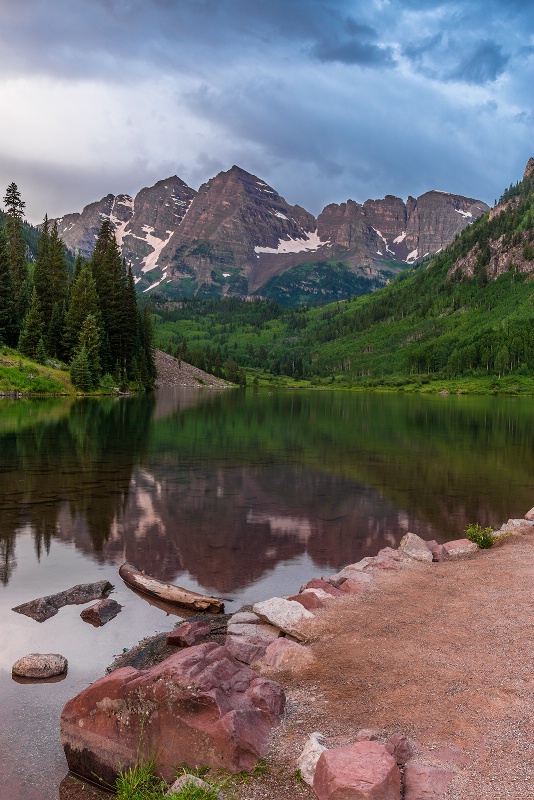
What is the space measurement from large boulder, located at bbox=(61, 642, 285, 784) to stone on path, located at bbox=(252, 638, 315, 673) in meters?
1.84

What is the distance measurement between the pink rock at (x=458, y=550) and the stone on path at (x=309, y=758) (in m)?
15.0

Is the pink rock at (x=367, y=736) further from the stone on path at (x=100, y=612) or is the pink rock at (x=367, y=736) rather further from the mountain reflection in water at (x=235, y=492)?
the mountain reflection in water at (x=235, y=492)

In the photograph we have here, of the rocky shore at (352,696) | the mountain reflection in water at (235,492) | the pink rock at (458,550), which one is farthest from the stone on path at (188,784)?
the pink rock at (458,550)

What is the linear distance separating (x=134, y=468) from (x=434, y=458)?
26.8 m

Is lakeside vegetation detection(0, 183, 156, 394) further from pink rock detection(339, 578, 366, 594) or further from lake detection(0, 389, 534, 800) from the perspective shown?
pink rock detection(339, 578, 366, 594)

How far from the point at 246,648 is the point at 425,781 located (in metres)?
5.76

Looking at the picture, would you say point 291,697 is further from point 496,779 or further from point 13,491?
point 13,491

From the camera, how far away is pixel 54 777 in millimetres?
10094

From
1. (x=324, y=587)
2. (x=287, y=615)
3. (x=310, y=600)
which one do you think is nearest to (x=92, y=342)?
(x=324, y=587)

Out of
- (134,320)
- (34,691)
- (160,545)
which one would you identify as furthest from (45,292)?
(34,691)

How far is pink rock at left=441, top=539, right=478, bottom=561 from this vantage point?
76.2 feet

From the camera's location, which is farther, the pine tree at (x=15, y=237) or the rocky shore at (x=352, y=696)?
the pine tree at (x=15, y=237)

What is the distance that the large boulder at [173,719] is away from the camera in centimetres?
952

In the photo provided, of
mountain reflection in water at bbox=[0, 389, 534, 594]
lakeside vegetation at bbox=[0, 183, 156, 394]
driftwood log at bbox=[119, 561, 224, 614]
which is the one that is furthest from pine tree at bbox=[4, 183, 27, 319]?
driftwood log at bbox=[119, 561, 224, 614]
